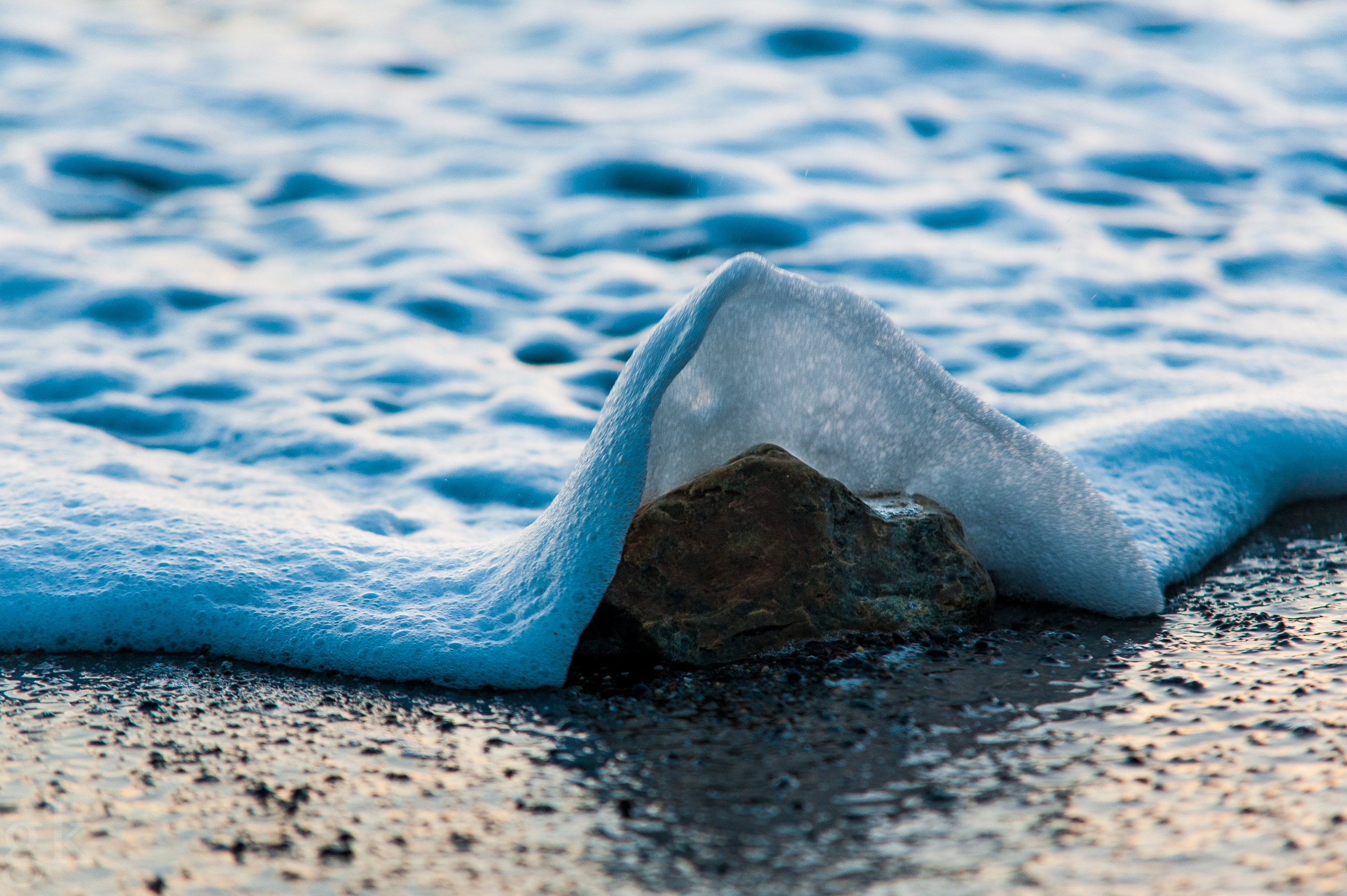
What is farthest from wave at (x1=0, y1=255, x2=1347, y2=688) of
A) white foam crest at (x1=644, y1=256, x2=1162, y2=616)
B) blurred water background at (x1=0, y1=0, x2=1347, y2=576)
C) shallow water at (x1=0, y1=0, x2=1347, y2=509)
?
shallow water at (x1=0, y1=0, x2=1347, y2=509)

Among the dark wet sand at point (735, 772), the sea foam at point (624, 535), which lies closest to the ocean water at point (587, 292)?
the sea foam at point (624, 535)

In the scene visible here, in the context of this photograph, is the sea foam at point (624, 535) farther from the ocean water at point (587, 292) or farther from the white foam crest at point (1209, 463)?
the white foam crest at point (1209, 463)

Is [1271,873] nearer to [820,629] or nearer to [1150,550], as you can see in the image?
[820,629]

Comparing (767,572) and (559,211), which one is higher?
(559,211)

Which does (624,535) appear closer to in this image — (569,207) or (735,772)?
(735,772)

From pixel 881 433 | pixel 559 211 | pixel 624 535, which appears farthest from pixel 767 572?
pixel 559 211

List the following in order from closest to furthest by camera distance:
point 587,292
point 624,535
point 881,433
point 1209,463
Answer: point 624,535 → point 881,433 → point 1209,463 → point 587,292
